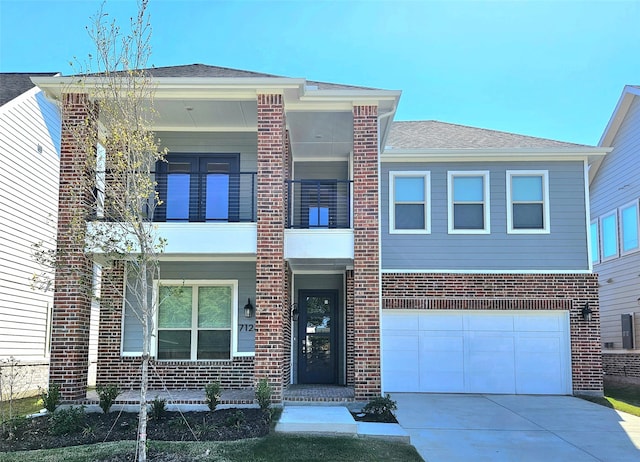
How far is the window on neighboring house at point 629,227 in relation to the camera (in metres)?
16.4

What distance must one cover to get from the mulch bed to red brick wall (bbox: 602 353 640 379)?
1157cm

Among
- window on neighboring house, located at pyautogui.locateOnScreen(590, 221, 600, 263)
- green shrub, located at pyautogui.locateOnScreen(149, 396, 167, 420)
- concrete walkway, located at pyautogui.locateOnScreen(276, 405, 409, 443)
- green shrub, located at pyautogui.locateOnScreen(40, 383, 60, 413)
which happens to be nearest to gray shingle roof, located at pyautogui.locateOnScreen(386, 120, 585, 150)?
window on neighboring house, located at pyautogui.locateOnScreen(590, 221, 600, 263)

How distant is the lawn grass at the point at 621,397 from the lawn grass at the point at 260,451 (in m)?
6.65

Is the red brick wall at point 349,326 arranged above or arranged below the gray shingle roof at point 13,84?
below

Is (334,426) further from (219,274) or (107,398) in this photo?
(219,274)

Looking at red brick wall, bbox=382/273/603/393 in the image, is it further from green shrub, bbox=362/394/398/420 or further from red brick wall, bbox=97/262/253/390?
green shrub, bbox=362/394/398/420

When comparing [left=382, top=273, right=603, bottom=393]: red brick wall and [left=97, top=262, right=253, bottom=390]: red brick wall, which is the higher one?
[left=382, top=273, right=603, bottom=393]: red brick wall

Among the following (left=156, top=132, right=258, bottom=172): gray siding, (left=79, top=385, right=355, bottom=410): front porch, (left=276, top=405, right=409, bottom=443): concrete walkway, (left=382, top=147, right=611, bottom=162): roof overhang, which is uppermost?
(left=382, top=147, right=611, bottom=162): roof overhang

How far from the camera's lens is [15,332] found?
1478cm

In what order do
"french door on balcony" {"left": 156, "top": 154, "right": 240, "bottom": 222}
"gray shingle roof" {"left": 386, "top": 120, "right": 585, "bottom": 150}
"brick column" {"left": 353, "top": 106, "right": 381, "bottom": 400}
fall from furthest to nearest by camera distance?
"gray shingle roof" {"left": 386, "top": 120, "right": 585, "bottom": 150}, "french door on balcony" {"left": 156, "top": 154, "right": 240, "bottom": 222}, "brick column" {"left": 353, "top": 106, "right": 381, "bottom": 400}

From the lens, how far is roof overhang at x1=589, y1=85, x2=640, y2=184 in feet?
56.4

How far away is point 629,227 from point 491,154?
16.6ft

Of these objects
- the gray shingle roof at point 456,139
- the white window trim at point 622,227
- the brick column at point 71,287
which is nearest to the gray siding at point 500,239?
the gray shingle roof at point 456,139

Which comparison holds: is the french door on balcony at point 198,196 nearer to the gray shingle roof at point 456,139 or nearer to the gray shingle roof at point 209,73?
the gray shingle roof at point 209,73
